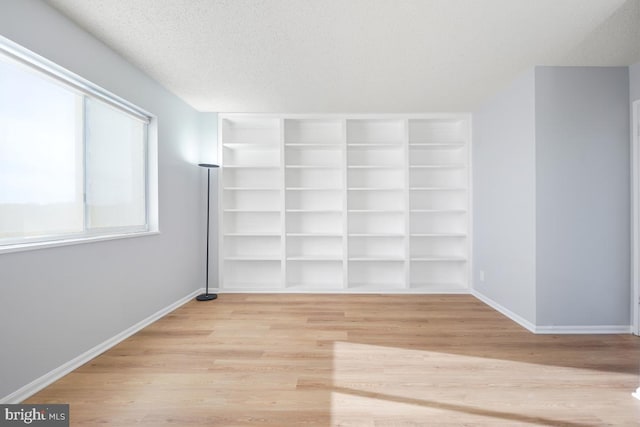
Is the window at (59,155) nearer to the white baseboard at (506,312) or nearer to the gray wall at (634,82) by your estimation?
the white baseboard at (506,312)

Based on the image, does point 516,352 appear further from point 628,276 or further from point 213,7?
point 213,7

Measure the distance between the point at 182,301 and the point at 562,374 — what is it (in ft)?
11.9

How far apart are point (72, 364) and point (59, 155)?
1.42m

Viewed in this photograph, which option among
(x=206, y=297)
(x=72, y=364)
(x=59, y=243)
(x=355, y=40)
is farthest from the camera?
(x=206, y=297)

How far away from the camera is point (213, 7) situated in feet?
6.58

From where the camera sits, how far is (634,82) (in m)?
2.73

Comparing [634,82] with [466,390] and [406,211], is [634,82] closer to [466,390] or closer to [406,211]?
[406,211]

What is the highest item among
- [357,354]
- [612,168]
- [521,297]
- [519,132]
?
[519,132]

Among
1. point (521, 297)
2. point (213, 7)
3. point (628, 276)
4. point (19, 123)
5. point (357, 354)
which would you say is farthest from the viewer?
point (521, 297)

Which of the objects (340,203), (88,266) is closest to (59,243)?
(88,266)

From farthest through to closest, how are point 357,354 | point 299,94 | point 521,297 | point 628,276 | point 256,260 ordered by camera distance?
point 256,260 < point 299,94 < point 521,297 < point 628,276 < point 357,354

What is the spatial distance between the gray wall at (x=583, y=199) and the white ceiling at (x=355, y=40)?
30cm

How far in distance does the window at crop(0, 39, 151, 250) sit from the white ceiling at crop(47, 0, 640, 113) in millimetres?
→ 475

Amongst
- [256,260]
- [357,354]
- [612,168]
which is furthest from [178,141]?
[612,168]
